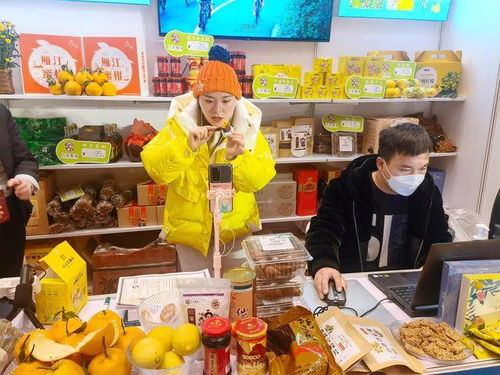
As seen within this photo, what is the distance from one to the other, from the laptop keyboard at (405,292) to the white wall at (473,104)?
7.06 feet

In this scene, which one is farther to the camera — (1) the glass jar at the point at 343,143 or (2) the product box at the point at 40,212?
(1) the glass jar at the point at 343,143

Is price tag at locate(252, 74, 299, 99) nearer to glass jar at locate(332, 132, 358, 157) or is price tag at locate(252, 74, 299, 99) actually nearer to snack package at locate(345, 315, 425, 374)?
glass jar at locate(332, 132, 358, 157)

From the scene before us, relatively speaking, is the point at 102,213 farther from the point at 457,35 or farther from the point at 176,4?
the point at 457,35

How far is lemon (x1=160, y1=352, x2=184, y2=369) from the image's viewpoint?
0.87 m

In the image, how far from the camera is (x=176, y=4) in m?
2.88

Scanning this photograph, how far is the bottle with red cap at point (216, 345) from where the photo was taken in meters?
0.90

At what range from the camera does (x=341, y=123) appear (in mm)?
3197

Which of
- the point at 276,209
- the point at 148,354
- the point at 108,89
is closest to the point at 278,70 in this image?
the point at 276,209

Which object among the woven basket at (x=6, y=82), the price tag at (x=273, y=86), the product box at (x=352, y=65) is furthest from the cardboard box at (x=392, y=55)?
the woven basket at (x=6, y=82)

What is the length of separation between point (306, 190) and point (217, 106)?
5.39 feet

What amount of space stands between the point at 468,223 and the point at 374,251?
1777 millimetres

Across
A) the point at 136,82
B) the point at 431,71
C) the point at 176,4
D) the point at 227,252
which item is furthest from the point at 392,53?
the point at 227,252

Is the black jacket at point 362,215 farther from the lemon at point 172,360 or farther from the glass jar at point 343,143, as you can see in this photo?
the glass jar at point 343,143

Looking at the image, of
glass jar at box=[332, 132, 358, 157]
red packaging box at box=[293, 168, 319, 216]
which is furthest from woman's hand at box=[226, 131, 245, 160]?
glass jar at box=[332, 132, 358, 157]
